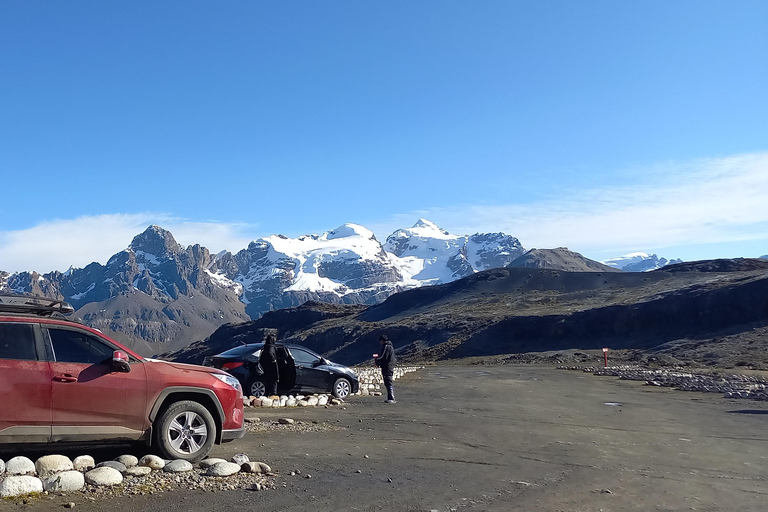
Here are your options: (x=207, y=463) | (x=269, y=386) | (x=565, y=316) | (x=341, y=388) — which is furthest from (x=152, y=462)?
(x=565, y=316)

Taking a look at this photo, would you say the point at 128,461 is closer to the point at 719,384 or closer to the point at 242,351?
the point at 242,351

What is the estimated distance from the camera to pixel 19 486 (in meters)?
6.61

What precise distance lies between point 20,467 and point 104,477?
0.89 m

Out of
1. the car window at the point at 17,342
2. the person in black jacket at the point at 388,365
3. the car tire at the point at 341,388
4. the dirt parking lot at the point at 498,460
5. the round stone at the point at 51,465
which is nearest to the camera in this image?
the dirt parking lot at the point at 498,460

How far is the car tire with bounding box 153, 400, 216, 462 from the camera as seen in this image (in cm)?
812

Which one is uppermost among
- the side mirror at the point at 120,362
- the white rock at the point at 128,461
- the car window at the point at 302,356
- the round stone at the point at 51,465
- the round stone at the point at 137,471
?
the side mirror at the point at 120,362

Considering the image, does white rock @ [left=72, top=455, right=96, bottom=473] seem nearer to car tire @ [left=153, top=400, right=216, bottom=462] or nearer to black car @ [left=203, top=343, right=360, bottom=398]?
car tire @ [left=153, top=400, right=216, bottom=462]

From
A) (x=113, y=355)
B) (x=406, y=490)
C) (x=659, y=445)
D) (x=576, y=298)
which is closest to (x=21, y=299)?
(x=113, y=355)

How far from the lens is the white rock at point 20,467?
7.06 metres

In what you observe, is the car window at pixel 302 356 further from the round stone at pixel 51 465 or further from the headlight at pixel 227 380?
the round stone at pixel 51 465

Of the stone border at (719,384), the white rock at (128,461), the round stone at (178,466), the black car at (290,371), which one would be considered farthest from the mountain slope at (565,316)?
the white rock at (128,461)

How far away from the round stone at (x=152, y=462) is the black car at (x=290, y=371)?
8.64m

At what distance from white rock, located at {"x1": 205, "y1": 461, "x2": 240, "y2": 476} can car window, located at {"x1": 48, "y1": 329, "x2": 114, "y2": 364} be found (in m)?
1.80

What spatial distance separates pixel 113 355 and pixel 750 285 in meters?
69.4
